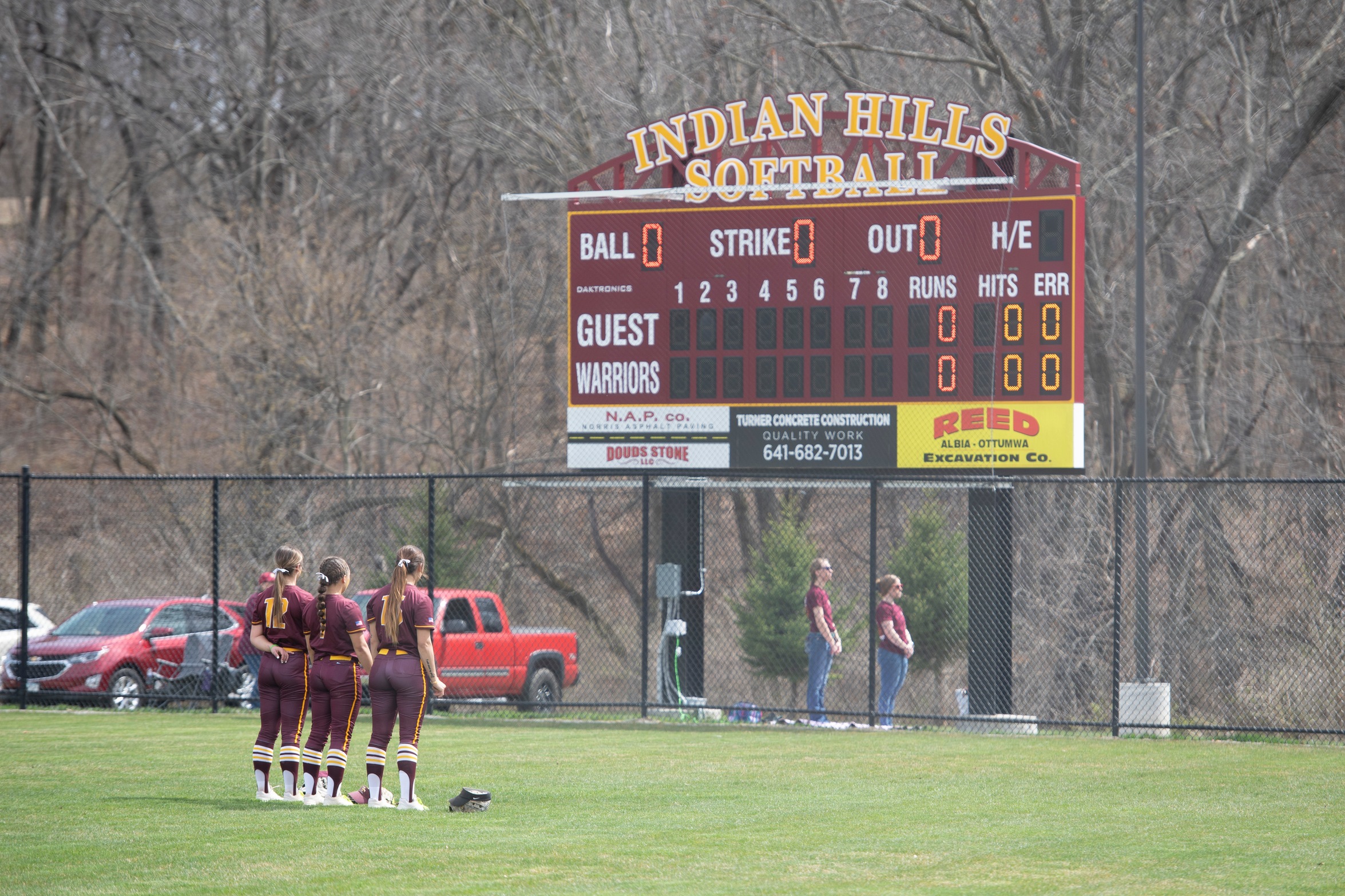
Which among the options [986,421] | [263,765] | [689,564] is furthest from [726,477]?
[263,765]

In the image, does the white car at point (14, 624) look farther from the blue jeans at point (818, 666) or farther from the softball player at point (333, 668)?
the softball player at point (333, 668)

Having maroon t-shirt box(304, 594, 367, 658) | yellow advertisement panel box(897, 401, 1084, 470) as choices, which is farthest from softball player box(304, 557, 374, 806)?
yellow advertisement panel box(897, 401, 1084, 470)

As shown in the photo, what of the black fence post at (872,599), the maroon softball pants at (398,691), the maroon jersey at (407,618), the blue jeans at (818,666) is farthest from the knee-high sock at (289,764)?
the blue jeans at (818,666)

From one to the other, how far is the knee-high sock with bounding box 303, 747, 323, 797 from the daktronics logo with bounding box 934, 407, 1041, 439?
8.26 meters

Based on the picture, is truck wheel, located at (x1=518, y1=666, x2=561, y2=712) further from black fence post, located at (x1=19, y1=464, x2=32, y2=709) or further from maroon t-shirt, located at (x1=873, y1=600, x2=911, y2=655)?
black fence post, located at (x1=19, y1=464, x2=32, y2=709)

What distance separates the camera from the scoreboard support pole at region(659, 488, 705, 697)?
58.9ft

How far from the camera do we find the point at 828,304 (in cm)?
1684

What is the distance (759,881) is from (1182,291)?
19953 mm

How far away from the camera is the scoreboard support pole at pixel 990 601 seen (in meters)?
16.9

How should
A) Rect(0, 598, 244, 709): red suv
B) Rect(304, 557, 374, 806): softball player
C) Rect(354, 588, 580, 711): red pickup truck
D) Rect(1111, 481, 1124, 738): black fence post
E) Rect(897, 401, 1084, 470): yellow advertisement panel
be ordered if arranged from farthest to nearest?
Rect(354, 588, 580, 711): red pickup truck → Rect(0, 598, 244, 709): red suv → Rect(897, 401, 1084, 470): yellow advertisement panel → Rect(1111, 481, 1124, 738): black fence post → Rect(304, 557, 374, 806): softball player

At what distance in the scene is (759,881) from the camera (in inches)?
303

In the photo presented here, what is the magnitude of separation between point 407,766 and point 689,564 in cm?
833

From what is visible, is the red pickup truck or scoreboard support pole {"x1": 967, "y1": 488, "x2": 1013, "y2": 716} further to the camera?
the red pickup truck

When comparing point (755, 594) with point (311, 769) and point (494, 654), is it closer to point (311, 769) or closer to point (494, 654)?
point (494, 654)
